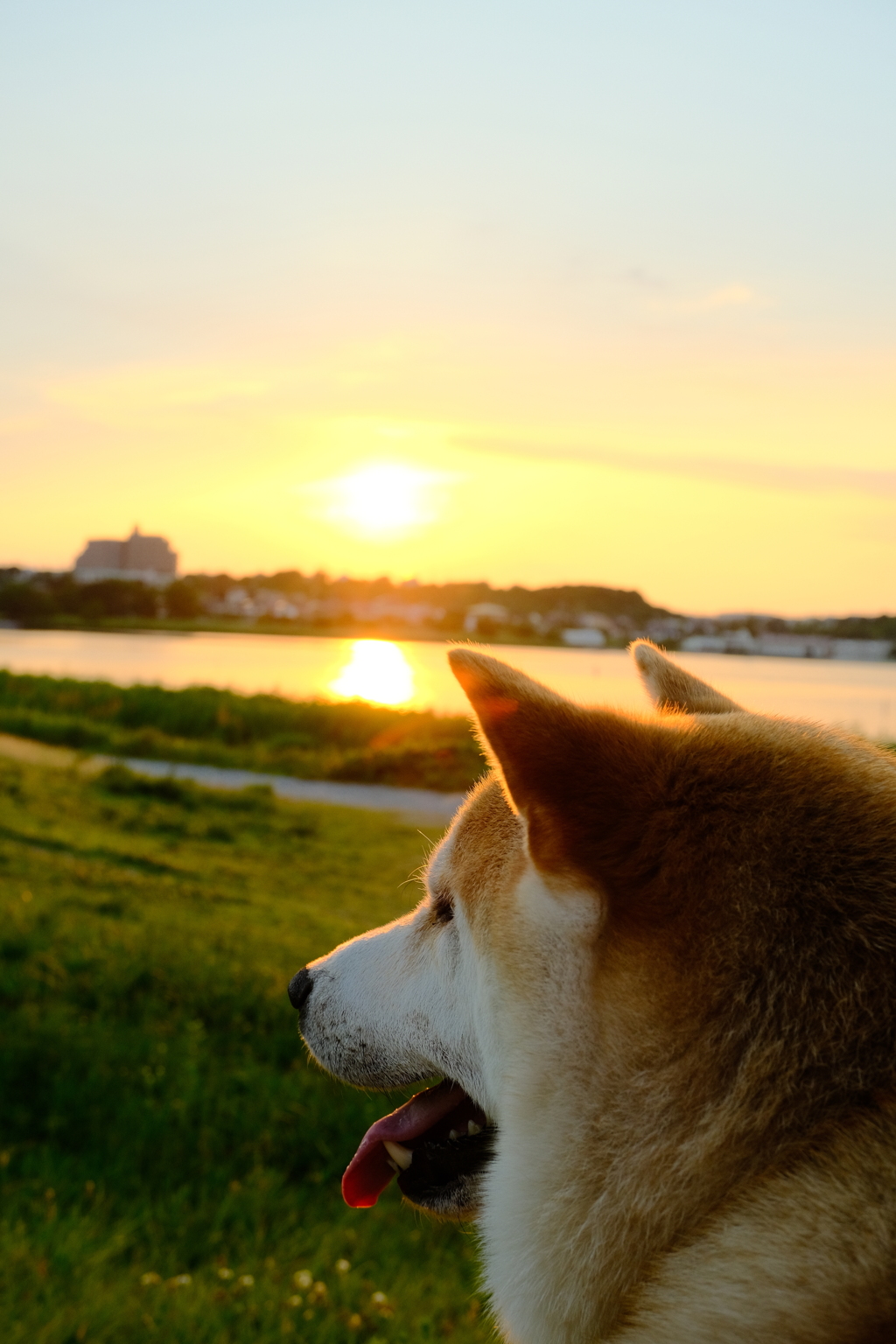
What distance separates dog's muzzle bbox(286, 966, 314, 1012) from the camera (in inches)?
103

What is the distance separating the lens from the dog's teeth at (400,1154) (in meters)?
2.50

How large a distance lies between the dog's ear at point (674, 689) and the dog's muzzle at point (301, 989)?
3.65 ft

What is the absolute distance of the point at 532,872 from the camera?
6.17ft

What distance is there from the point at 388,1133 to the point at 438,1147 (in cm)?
14

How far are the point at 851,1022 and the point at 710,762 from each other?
0.44m

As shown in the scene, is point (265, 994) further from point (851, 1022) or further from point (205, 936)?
point (851, 1022)

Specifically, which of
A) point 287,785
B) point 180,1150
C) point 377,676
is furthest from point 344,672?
point 180,1150

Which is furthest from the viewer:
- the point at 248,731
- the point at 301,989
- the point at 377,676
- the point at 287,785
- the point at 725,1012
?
the point at 377,676

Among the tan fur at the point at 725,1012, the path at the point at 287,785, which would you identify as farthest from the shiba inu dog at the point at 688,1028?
the path at the point at 287,785

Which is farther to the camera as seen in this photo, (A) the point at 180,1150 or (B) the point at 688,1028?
(A) the point at 180,1150

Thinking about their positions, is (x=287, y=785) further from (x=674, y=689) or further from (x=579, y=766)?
(x=579, y=766)

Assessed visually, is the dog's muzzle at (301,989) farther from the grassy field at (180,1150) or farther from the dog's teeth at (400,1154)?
the grassy field at (180,1150)

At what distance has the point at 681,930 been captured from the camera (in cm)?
160

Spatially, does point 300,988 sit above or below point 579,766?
below
